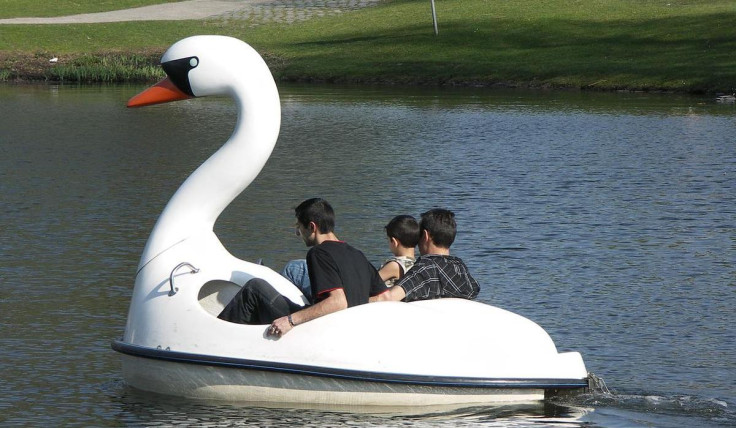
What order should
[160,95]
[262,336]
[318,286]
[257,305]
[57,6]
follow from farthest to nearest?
[57,6], [160,95], [257,305], [262,336], [318,286]

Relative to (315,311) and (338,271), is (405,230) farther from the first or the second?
(315,311)

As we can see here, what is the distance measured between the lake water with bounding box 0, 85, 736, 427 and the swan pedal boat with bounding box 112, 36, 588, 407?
0.48 feet

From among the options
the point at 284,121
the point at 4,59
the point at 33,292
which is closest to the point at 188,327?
the point at 33,292

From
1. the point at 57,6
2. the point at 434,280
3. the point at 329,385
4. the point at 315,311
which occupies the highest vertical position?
the point at 57,6

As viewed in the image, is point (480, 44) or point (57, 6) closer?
point (480, 44)

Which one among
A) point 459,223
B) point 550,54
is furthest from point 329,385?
point 550,54

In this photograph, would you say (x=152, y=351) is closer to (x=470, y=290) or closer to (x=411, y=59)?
(x=470, y=290)

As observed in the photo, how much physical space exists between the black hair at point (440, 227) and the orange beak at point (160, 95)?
5.64ft

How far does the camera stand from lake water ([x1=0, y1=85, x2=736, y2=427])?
834 cm

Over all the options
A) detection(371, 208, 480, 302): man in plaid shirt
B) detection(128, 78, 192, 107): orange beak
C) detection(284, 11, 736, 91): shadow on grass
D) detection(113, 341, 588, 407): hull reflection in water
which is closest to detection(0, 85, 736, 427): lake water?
detection(113, 341, 588, 407): hull reflection in water

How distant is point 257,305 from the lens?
803cm

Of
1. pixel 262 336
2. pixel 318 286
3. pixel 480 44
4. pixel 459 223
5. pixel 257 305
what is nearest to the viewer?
pixel 318 286

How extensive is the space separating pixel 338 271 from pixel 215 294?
1.23 m

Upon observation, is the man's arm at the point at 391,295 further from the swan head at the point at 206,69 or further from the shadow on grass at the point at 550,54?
the shadow on grass at the point at 550,54
